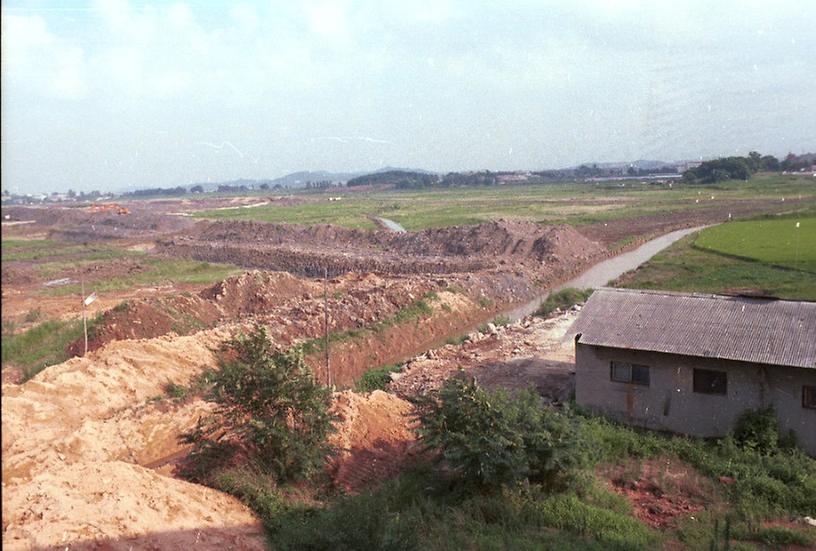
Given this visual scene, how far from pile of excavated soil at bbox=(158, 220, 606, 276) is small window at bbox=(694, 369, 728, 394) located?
81.1 feet

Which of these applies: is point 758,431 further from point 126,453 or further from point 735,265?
point 735,265

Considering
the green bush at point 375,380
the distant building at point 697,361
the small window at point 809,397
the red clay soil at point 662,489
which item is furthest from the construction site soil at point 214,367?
the small window at point 809,397

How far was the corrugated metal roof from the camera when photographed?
42.5 ft

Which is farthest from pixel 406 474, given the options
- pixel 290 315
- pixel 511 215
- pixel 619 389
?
pixel 511 215

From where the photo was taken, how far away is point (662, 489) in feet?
37.3

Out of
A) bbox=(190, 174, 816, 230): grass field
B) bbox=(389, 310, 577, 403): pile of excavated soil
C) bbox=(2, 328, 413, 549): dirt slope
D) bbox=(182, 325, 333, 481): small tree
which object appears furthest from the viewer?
bbox=(190, 174, 816, 230): grass field

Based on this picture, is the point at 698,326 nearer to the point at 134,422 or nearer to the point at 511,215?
the point at 134,422

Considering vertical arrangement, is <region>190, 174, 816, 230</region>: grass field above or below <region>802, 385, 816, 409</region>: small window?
above

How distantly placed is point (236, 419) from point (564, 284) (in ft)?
94.8

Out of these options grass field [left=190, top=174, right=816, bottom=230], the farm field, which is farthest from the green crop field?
grass field [left=190, top=174, right=816, bottom=230]

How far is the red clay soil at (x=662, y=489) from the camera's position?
34.7 ft

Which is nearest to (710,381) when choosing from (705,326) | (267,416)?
(705,326)

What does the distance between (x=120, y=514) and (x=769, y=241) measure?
4296 cm

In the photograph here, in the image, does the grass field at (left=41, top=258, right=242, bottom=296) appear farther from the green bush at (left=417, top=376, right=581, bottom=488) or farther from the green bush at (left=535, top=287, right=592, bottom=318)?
the green bush at (left=417, top=376, right=581, bottom=488)
